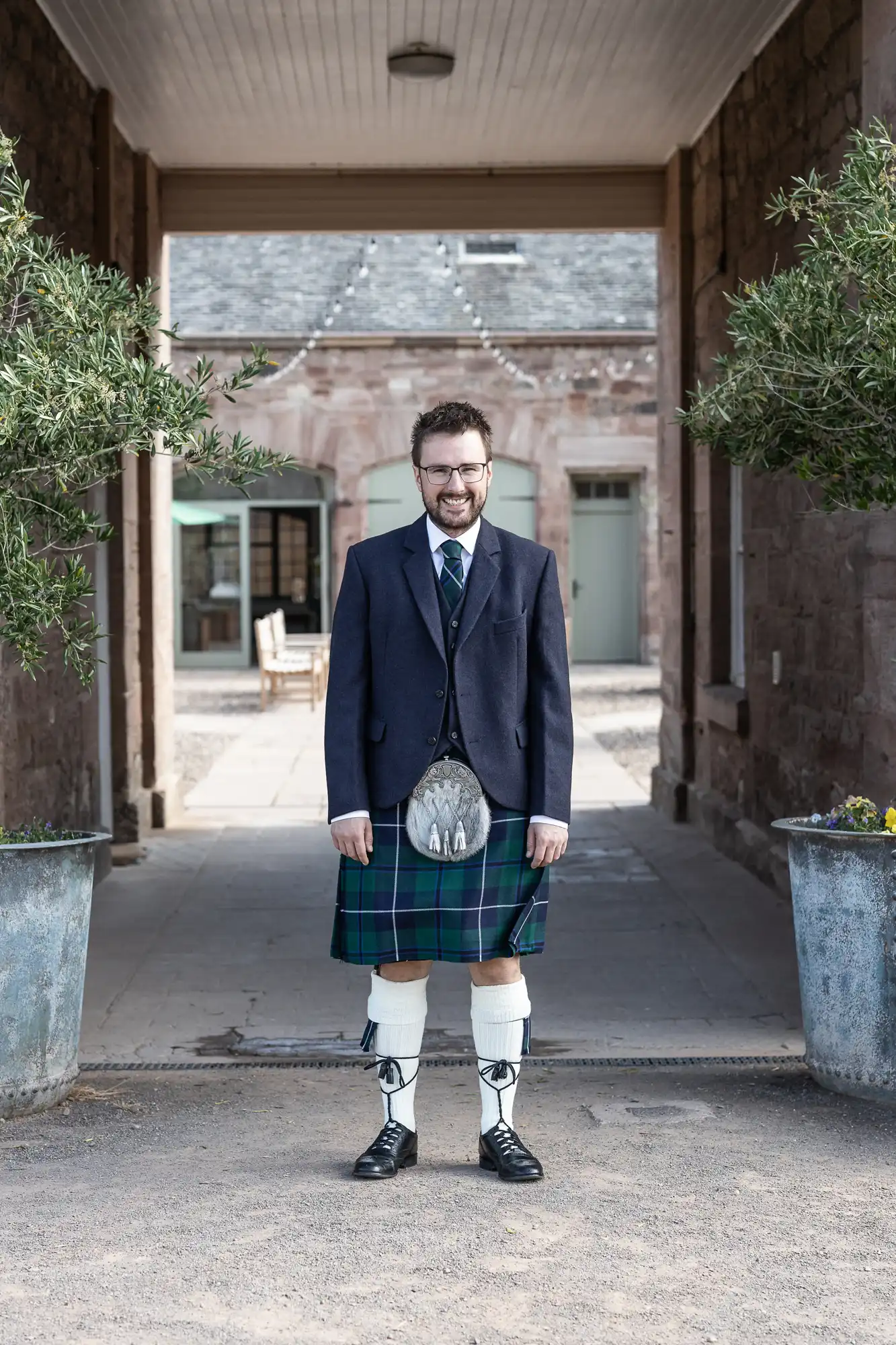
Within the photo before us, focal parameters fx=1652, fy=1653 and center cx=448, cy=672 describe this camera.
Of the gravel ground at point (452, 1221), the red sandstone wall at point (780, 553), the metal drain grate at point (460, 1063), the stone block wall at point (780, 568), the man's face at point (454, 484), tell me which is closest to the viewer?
the gravel ground at point (452, 1221)

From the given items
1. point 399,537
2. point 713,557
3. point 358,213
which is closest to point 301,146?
point 358,213

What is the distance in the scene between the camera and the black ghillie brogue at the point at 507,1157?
3.93 m

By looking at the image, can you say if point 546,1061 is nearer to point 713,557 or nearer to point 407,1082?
point 407,1082

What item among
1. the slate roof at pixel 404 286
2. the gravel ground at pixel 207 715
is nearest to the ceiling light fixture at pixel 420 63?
the gravel ground at pixel 207 715

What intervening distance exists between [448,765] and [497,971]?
52 cm

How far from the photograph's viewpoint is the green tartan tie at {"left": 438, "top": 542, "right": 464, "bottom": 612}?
4012 millimetres

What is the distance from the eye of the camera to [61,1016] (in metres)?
4.54

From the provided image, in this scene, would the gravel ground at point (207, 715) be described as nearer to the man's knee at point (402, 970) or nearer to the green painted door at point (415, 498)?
the green painted door at point (415, 498)

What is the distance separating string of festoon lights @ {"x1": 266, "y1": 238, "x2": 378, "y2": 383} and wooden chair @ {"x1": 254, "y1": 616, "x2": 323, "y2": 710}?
5.84 m

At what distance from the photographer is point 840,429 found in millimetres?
4508

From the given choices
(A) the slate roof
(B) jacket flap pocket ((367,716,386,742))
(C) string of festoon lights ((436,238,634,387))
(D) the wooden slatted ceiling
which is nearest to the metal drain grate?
(B) jacket flap pocket ((367,716,386,742))

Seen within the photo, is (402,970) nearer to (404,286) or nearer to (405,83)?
(405,83)

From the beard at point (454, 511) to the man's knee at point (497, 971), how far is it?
1.04 metres

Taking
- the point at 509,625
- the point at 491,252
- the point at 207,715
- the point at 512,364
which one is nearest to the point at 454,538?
the point at 509,625
